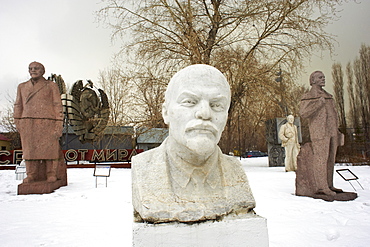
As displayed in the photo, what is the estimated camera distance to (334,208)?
441cm

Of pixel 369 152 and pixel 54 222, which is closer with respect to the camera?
pixel 54 222

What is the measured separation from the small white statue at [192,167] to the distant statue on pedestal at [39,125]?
4.67 metres

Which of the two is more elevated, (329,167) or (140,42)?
(140,42)

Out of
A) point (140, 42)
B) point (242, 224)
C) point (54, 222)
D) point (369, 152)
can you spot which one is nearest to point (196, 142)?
point (242, 224)

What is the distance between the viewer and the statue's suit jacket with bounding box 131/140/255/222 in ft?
6.32

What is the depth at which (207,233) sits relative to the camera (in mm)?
1934

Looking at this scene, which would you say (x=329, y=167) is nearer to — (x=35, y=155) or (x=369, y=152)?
(x=35, y=155)

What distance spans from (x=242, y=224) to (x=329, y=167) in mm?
4157

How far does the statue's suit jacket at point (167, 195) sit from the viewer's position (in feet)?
6.32

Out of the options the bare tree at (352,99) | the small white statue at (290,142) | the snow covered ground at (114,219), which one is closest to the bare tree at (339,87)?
the bare tree at (352,99)

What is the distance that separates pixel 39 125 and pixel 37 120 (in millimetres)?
122

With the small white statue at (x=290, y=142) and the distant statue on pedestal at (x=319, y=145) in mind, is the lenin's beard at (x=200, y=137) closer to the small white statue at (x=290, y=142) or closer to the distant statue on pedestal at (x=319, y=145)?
the distant statue on pedestal at (x=319, y=145)

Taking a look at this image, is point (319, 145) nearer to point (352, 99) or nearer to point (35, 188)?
point (35, 188)

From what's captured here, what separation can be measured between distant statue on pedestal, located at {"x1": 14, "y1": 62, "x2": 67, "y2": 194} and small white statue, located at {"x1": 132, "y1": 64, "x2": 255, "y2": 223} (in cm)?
467
